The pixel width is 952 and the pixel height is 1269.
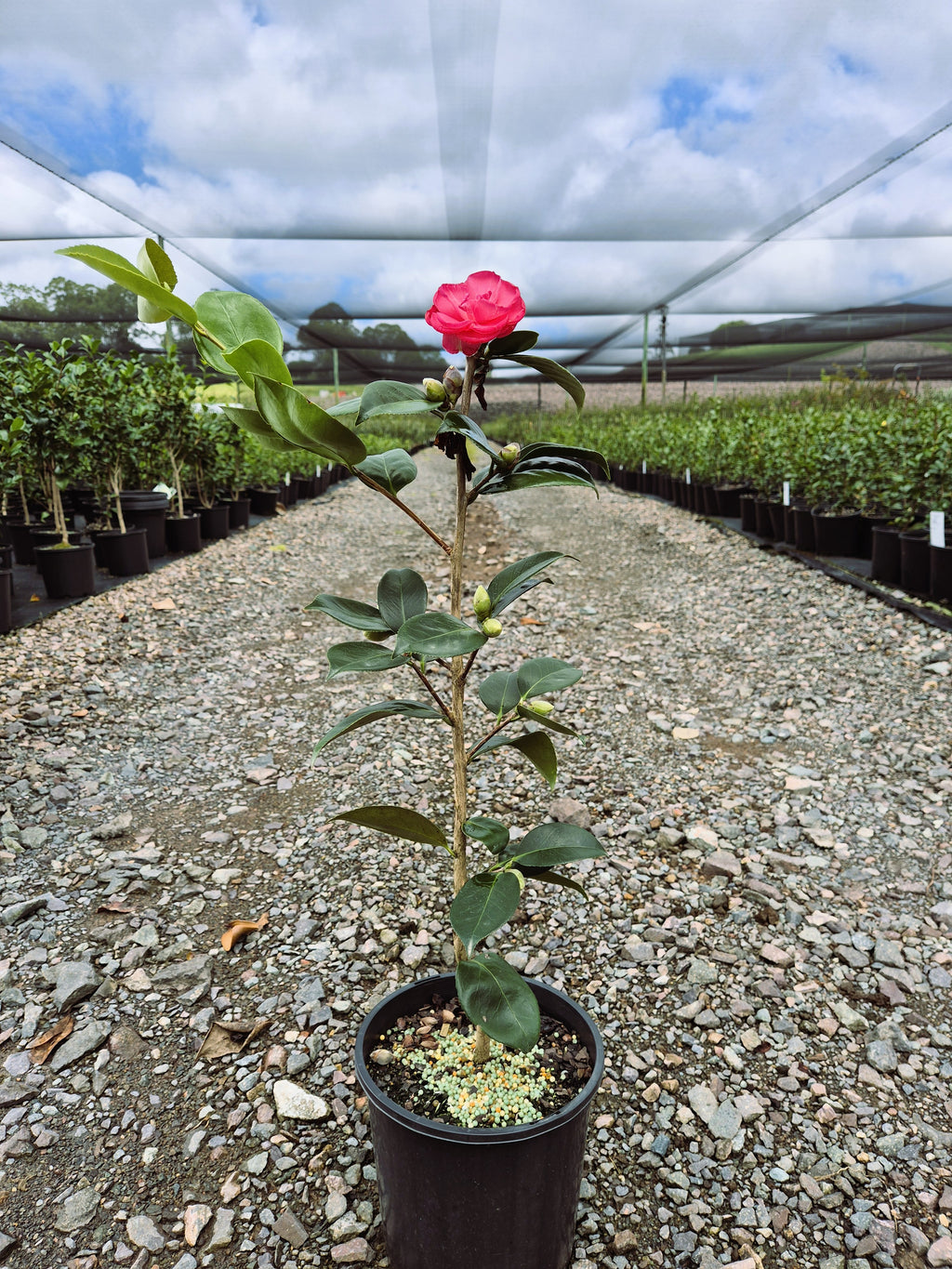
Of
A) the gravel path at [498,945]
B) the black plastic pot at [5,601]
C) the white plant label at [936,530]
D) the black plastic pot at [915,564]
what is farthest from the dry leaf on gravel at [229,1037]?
the black plastic pot at [915,564]

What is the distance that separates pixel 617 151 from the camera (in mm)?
5793

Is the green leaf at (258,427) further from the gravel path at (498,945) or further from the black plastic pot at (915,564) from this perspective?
the black plastic pot at (915,564)

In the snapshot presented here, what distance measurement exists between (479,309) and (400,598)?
1.10 ft

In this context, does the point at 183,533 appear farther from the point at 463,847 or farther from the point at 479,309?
the point at 479,309

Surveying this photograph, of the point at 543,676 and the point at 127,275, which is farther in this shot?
the point at 543,676

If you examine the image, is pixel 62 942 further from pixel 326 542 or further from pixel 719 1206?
pixel 326 542

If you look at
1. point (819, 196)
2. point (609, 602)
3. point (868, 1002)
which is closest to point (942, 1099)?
point (868, 1002)

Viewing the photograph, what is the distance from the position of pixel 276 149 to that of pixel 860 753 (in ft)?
17.8

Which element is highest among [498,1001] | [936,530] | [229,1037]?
[936,530]

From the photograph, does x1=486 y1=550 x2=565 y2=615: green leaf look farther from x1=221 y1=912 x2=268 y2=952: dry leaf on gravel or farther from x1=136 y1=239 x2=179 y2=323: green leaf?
x1=221 y1=912 x2=268 y2=952: dry leaf on gravel

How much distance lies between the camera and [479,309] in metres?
0.77

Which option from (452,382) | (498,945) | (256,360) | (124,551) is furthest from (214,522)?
(256,360)

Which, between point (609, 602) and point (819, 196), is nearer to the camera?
point (609, 602)

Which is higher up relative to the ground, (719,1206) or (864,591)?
Result: (864,591)
